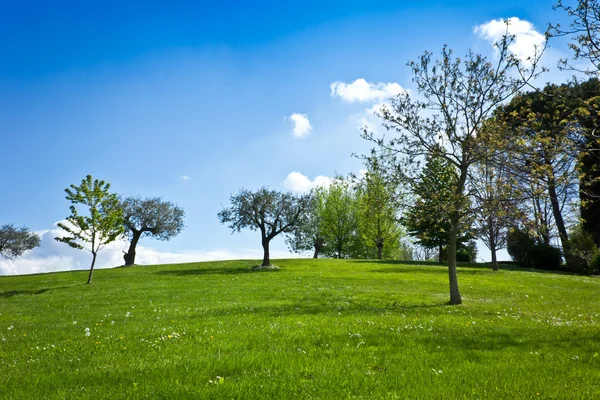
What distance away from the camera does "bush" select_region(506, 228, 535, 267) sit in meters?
56.6

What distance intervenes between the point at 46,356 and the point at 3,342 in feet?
11.8

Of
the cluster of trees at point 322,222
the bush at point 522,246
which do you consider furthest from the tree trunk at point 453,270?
the bush at point 522,246

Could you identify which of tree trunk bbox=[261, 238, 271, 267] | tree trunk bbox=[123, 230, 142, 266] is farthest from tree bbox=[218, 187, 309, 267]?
tree trunk bbox=[123, 230, 142, 266]

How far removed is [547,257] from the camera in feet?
177

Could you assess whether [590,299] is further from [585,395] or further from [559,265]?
[559,265]

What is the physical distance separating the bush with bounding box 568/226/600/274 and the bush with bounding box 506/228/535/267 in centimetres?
634

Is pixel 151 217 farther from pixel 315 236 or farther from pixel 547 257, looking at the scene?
pixel 547 257

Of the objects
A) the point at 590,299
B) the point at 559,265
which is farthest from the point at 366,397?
the point at 559,265

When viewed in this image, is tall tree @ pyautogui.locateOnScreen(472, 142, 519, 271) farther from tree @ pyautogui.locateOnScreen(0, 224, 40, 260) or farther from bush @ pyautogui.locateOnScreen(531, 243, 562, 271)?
tree @ pyautogui.locateOnScreen(0, 224, 40, 260)

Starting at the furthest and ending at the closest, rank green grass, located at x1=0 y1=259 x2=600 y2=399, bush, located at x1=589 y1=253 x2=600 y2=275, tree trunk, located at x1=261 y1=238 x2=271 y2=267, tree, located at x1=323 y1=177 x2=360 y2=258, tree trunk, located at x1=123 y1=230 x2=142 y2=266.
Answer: tree, located at x1=323 y1=177 x2=360 y2=258, tree trunk, located at x1=123 y1=230 x2=142 y2=266, tree trunk, located at x1=261 y1=238 x2=271 y2=267, bush, located at x1=589 y1=253 x2=600 y2=275, green grass, located at x1=0 y1=259 x2=600 y2=399

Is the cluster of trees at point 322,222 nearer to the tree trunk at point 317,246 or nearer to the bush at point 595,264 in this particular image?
the tree trunk at point 317,246

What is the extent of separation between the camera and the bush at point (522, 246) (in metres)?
56.6

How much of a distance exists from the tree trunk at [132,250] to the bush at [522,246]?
2273 inches

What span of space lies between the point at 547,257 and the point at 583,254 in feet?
19.6
